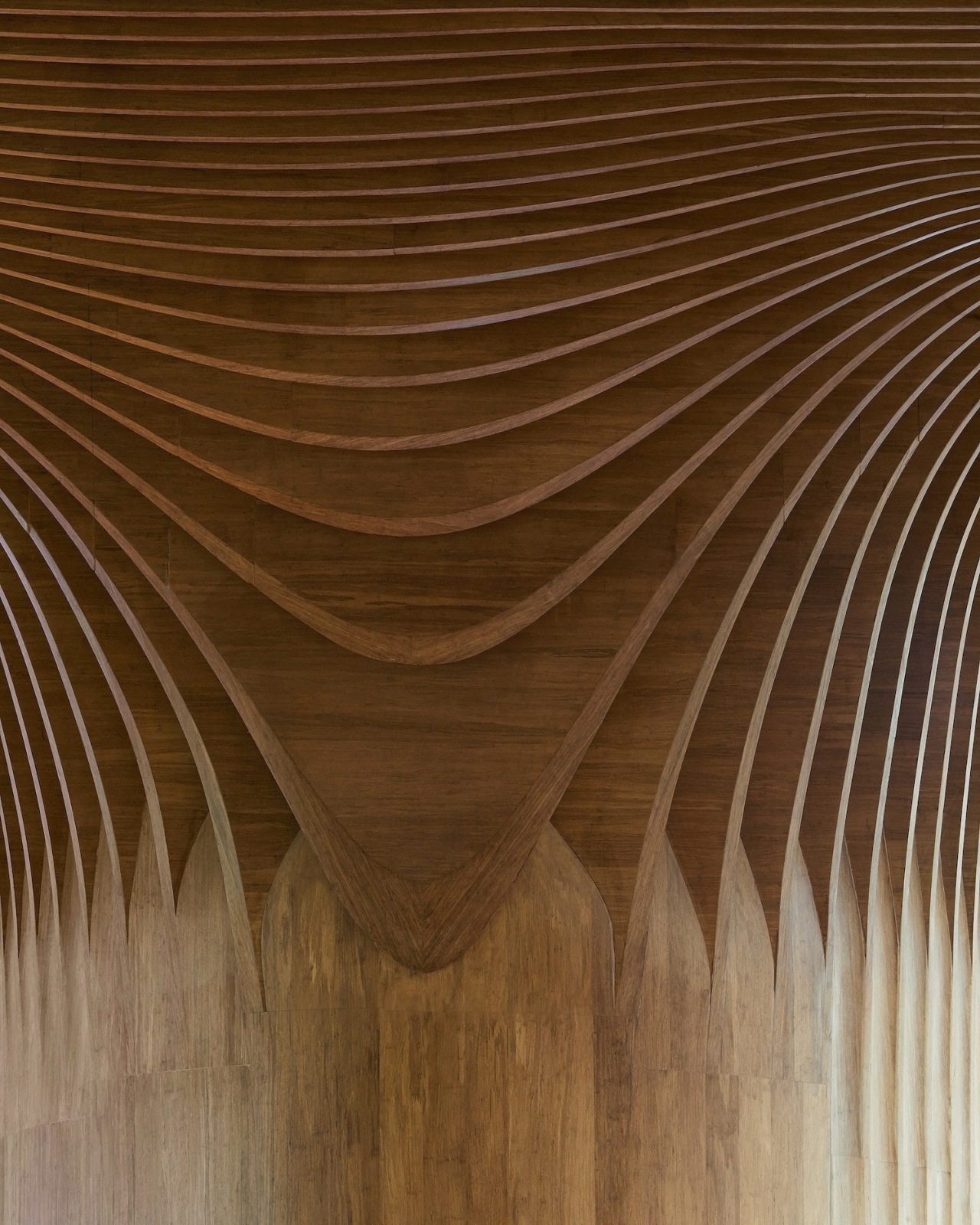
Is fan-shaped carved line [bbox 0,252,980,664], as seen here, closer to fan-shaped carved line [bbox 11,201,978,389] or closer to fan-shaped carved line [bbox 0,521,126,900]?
fan-shaped carved line [bbox 11,201,978,389]

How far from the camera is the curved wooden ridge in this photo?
5.02m

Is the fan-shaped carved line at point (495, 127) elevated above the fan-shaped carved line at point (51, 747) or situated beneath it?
elevated above

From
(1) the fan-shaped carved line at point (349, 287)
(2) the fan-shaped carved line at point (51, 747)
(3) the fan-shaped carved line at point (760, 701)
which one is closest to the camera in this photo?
(1) the fan-shaped carved line at point (349, 287)

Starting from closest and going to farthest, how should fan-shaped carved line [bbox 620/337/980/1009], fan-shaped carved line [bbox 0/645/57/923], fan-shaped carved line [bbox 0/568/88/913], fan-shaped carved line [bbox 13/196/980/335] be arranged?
1. fan-shaped carved line [bbox 13/196/980/335]
2. fan-shaped carved line [bbox 620/337/980/1009]
3. fan-shaped carved line [bbox 0/568/88/913]
4. fan-shaped carved line [bbox 0/645/57/923]

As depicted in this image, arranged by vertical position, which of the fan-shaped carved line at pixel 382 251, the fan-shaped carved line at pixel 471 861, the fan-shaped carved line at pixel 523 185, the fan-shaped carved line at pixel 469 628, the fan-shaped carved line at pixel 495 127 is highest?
the fan-shaped carved line at pixel 495 127

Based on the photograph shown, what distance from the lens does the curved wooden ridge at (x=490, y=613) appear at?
5023 mm

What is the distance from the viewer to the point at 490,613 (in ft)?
20.1

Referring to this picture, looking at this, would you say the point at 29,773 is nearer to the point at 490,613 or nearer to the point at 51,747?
the point at 51,747

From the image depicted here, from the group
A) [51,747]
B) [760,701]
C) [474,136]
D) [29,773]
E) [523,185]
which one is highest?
[474,136]

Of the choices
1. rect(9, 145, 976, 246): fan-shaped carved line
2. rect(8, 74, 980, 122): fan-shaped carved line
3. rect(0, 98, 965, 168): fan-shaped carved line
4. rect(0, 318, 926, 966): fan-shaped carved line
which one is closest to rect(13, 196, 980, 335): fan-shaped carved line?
rect(9, 145, 976, 246): fan-shaped carved line

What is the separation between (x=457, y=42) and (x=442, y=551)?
225cm

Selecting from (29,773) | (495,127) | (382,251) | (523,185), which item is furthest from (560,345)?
(29,773)

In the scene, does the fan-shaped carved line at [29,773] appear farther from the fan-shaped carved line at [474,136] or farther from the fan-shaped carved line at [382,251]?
the fan-shaped carved line at [474,136]

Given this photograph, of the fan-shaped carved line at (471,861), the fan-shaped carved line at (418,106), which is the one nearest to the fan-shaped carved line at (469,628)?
the fan-shaped carved line at (471,861)
